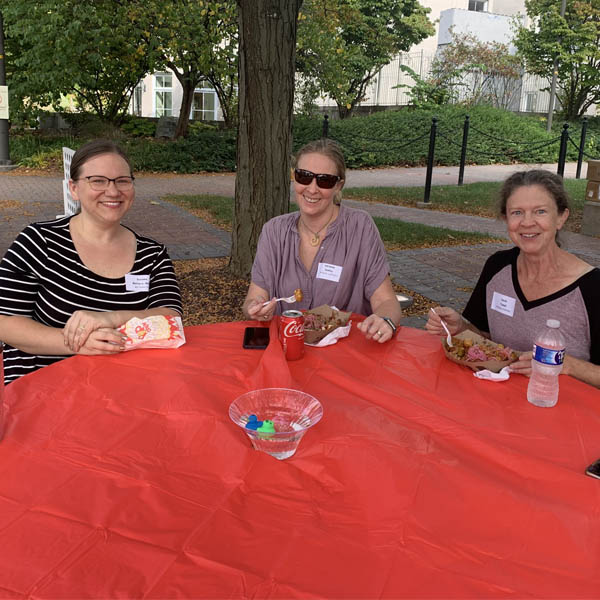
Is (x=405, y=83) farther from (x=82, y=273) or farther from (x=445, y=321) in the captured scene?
(x=82, y=273)

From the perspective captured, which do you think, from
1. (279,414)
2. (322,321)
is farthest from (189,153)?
(279,414)

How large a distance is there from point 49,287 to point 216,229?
6.40 metres

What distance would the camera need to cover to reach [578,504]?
1.39 meters

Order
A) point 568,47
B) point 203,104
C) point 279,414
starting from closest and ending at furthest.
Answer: point 279,414, point 568,47, point 203,104

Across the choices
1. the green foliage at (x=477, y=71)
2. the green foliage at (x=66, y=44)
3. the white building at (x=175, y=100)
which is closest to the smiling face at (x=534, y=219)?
the green foliage at (x=66, y=44)

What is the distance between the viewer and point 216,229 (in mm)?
8758

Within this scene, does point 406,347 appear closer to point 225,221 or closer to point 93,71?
point 225,221

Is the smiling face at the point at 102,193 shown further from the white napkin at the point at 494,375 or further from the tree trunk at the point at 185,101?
the tree trunk at the point at 185,101

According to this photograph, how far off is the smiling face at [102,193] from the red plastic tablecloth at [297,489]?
0.66m

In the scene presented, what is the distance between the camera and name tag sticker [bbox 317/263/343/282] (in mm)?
2934

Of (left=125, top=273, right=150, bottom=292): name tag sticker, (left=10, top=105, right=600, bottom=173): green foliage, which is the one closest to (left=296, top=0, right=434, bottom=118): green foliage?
(left=10, top=105, right=600, bottom=173): green foliage

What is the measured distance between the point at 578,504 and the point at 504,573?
12.8 inches

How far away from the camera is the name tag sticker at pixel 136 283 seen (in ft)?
8.30

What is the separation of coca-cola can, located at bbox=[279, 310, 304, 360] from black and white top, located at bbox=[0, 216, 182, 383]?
668 mm
